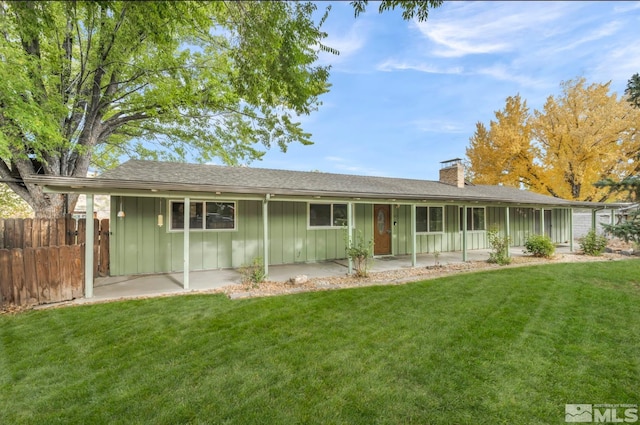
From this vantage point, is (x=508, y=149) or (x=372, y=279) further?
(x=508, y=149)

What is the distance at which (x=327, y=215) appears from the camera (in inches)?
373

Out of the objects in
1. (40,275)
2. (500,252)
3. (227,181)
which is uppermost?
(227,181)

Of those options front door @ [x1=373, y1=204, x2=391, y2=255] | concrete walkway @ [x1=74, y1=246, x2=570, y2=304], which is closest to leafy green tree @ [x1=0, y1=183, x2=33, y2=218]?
concrete walkway @ [x1=74, y1=246, x2=570, y2=304]

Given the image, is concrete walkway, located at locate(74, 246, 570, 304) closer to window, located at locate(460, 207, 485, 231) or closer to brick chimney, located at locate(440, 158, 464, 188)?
window, located at locate(460, 207, 485, 231)

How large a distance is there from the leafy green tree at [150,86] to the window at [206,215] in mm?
2816

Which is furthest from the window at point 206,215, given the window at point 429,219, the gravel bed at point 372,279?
the window at point 429,219

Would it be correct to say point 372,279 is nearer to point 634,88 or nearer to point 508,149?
point 634,88

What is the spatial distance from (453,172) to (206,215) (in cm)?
1111

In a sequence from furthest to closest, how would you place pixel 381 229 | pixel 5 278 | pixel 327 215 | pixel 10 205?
1. pixel 10 205
2. pixel 381 229
3. pixel 327 215
4. pixel 5 278

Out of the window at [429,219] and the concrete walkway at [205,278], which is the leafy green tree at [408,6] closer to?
the concrete walkway at [205,278]

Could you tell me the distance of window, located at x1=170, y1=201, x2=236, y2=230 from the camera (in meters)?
7.62

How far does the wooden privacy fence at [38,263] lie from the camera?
4652 millimetres

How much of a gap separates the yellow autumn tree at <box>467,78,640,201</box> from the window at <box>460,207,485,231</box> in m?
8.22

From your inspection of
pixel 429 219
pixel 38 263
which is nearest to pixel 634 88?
pixel 429 219
